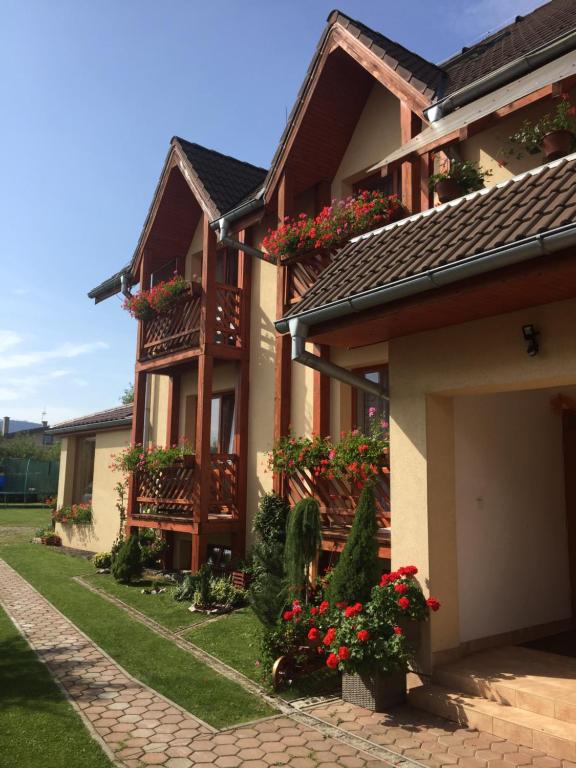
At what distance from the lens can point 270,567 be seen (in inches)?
295

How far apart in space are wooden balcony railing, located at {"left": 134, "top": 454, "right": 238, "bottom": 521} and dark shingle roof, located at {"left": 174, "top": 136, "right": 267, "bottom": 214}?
500 cm

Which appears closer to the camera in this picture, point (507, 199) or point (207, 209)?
point (507, 199)

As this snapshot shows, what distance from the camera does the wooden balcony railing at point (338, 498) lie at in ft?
27.1

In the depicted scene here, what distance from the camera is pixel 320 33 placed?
10.3 meters

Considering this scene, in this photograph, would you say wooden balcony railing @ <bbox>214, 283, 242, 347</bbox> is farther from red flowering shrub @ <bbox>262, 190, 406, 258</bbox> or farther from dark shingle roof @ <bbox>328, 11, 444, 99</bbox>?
dark shingle roof @ <bbox>328, 11, 444, 99</bbox>

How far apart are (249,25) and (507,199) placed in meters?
5.61

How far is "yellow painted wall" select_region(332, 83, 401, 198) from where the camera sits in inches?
409

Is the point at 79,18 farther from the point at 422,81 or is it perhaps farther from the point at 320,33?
the point at 422,81

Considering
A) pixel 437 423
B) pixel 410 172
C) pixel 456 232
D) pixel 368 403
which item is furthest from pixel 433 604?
pixel 410 172

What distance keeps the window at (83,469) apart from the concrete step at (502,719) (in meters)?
16.0

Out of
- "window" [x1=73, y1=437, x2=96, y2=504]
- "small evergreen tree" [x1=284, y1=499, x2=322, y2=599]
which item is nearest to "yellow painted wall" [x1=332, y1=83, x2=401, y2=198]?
"small evergreen tree" [x1=284, y1=499, x2=322, y2=599]

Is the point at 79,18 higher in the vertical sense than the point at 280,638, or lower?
higher

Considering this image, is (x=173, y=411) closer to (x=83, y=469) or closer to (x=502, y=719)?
(x=83, y=469)

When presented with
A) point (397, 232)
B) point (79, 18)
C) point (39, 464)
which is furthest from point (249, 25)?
point (39, 464)
